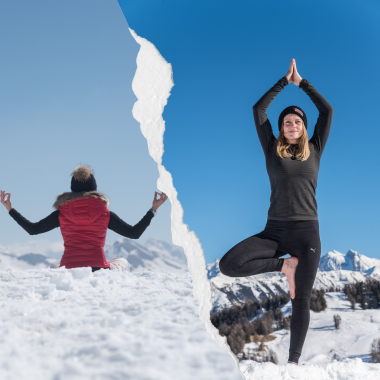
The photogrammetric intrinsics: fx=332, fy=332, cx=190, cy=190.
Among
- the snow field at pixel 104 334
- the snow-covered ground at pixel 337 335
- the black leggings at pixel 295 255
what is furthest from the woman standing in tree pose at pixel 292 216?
the snow-covered ground at pixel 337 335

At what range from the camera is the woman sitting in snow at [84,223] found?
3.17 metres

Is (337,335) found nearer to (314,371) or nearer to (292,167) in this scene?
(314,371)

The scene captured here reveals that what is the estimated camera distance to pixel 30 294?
2.61m

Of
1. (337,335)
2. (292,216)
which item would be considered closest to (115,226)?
(292,216)

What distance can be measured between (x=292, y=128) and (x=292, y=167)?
13.4 inches

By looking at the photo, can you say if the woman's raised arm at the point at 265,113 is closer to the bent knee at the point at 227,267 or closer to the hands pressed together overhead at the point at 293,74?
the hands pressed together overhead at the point at 293,74

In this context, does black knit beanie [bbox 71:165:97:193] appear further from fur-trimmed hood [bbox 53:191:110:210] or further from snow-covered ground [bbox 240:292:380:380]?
snow-covered ground [bbox 240:292:380:380]

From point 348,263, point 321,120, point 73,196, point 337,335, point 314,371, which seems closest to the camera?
point 314,371

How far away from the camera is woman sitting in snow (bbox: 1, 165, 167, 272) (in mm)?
3166

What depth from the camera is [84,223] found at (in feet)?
10.4

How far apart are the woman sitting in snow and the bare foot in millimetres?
1371

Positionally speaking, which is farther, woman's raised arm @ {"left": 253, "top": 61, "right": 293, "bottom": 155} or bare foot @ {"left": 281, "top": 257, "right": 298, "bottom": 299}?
woman's raised arm @ {"left": 253, "top": 61, "right": 293, "bottom": 155}

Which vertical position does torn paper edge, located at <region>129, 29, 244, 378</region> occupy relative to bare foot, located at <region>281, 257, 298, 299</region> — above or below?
above

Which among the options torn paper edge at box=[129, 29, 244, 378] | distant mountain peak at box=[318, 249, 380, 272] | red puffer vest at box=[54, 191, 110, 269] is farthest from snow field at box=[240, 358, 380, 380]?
distant mountain peak at box=[318, 249, 380, 272]
